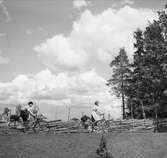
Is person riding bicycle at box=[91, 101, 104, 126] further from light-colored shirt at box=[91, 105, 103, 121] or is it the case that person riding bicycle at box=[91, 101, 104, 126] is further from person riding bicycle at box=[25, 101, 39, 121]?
person riding bicycle at box=[25, 101, 39, 121]

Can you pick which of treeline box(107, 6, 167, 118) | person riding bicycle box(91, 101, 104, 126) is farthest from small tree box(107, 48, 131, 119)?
person riding bicycle box(91, 101, 104, 126)

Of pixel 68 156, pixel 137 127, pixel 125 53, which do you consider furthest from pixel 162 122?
pixel 125 53

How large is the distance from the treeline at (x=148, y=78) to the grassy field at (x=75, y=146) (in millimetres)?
13647

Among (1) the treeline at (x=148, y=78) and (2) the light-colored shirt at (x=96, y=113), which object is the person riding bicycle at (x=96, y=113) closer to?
(2) the light-colored shirt at (x=96, y=113)

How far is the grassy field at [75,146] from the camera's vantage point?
Result: 14.2 meters

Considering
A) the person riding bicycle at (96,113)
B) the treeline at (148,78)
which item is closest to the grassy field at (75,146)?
the person riding bicycle at (96,113)

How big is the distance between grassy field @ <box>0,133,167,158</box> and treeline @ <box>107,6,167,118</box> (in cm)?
1365

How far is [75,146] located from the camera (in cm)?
1598

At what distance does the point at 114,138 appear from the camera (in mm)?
18688

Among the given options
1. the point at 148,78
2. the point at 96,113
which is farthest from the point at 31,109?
the point at 148,78

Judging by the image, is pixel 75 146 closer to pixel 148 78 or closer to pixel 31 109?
pixel 31 109

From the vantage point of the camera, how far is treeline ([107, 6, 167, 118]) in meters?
35.2

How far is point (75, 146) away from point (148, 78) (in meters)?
22.6

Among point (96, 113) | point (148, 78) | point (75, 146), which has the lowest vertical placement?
point (75, 146)
